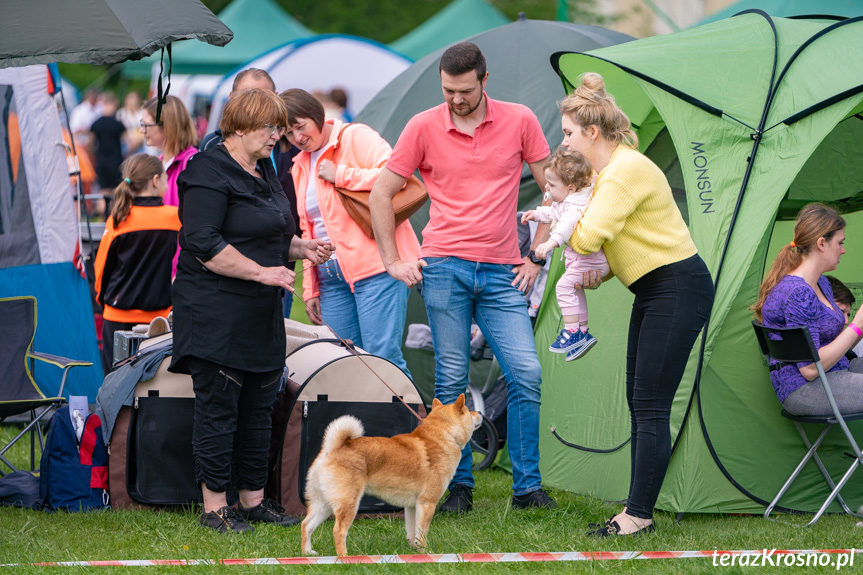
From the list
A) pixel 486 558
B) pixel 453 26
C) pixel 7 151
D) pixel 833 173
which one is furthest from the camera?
pixel 453 26

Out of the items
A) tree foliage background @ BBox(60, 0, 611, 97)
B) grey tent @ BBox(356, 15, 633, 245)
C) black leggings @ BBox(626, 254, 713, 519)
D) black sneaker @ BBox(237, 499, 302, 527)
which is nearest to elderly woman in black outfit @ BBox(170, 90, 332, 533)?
black sneaker @ BBox(237, 499, 302, 527)

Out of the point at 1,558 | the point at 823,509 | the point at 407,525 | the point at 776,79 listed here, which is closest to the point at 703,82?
the point at 776,79

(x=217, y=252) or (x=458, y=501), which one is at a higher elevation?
(x=217, y=252)

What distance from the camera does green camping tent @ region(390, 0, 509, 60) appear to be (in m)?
17.0

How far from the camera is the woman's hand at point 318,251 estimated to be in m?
4.30

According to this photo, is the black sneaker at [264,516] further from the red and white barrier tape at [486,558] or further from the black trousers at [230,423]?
the red and white barrier tape at [486,558]

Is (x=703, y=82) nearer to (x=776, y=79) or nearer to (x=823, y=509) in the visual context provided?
(x=776, y=79)

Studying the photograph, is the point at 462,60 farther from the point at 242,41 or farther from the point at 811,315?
the point at 242,41

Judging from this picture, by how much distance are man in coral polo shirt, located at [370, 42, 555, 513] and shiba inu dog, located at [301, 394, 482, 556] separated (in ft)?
1.47

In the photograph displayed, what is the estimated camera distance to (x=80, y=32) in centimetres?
378

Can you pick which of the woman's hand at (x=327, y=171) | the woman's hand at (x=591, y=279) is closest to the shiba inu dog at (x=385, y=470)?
the woman's hand at (x=591, y=279)

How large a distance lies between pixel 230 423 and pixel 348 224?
1.37m

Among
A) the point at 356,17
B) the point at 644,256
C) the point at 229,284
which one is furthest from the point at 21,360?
the point at 356,17

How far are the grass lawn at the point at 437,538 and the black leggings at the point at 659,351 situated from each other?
26 centimetres
